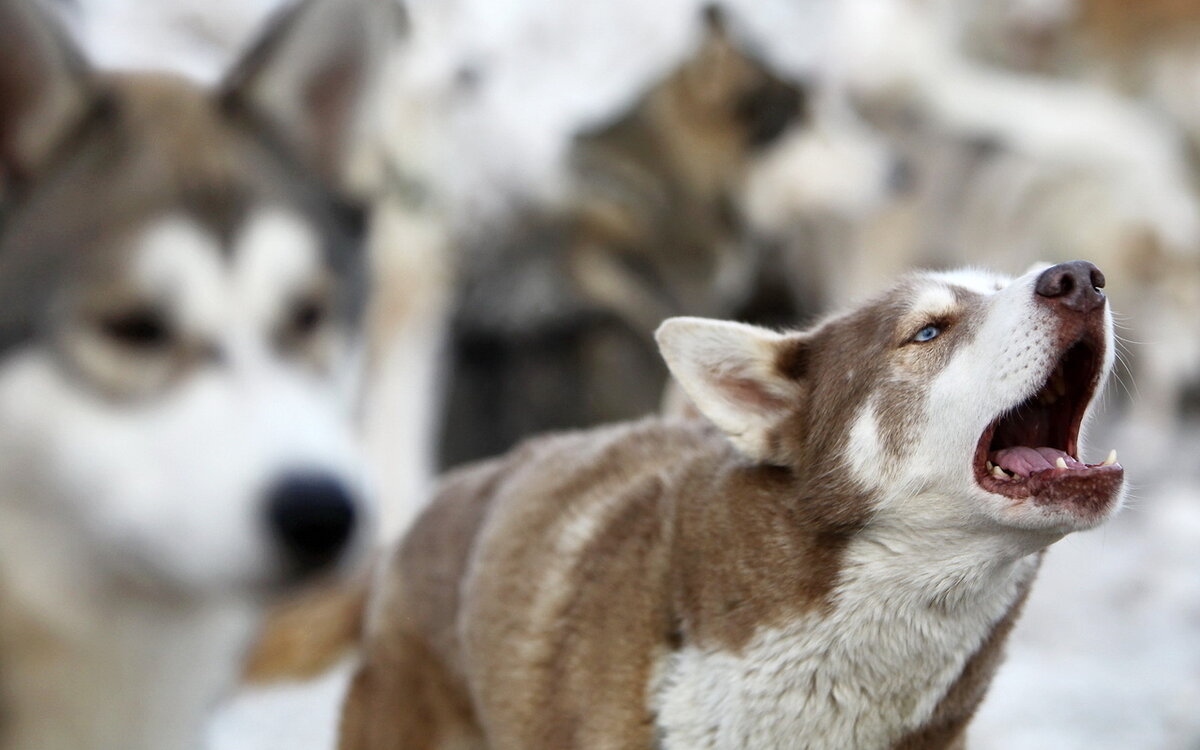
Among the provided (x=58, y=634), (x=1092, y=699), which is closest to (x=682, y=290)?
(x=1092, y=699)

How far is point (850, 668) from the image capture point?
1.63 meters

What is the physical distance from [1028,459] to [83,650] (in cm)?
119

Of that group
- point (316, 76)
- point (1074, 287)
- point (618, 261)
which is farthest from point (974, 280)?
point (618, 261)

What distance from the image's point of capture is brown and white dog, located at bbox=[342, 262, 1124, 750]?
1.58 metres

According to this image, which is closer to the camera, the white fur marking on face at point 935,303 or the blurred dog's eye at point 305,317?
the blurred dog's eye at point 305,317

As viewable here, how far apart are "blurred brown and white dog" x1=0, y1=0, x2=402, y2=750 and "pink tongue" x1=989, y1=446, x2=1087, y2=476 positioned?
837 millimetres

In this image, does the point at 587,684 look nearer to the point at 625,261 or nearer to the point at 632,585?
the point at 632,585

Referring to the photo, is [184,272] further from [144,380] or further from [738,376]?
[738,376]

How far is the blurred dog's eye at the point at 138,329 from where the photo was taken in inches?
50.2

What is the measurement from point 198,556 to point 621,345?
3.40m

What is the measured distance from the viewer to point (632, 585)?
178cm

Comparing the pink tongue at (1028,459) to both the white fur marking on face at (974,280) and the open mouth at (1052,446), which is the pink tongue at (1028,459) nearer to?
the open mouth at (1052,446)

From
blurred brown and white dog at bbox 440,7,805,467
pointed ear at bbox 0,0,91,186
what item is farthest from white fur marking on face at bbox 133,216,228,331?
blurred brown and white dog at bbox 440,7,805,467

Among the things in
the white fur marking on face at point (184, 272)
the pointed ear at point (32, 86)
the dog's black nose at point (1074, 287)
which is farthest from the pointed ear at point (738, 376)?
the pointed ear at point (32, 86)
